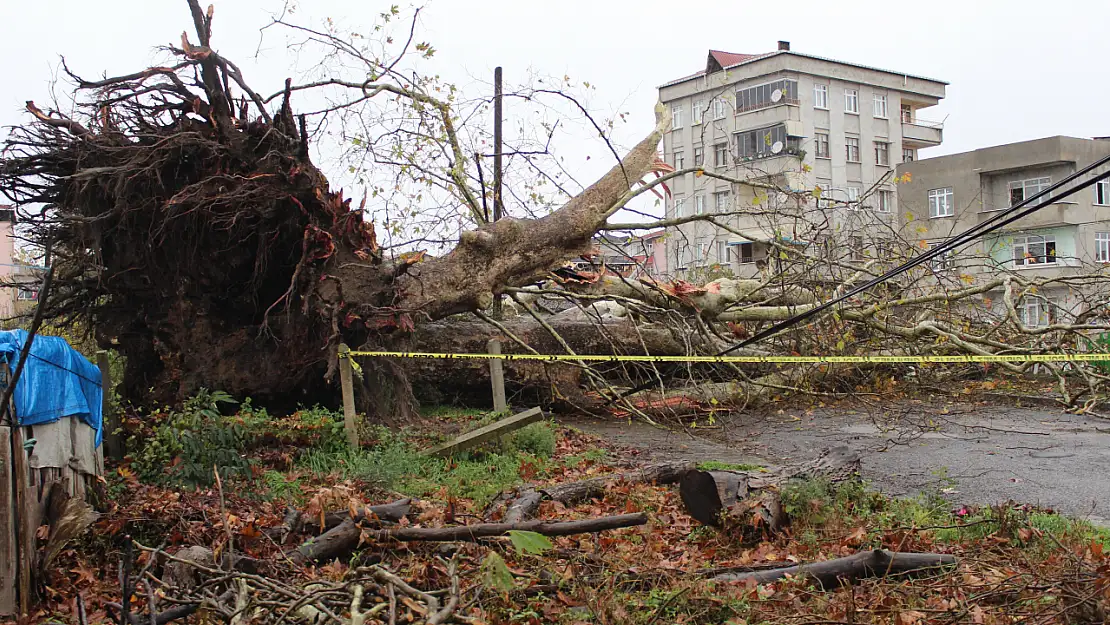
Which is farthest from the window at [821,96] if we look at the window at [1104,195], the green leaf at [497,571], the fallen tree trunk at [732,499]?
the green leaf at [497,571]

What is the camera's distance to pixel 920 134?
44500 millimetres

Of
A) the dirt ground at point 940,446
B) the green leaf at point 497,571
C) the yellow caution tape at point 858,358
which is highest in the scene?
the yellow caution tape at point 858,358

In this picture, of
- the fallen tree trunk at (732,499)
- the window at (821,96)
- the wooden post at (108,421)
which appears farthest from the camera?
the window at (821,96)

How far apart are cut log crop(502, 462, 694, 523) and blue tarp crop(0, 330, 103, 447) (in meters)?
3.15

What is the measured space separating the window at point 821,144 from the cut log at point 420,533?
37.2 metres

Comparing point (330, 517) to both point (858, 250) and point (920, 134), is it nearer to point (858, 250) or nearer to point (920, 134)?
point (858, 250)

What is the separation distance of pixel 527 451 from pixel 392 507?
11.2 ft

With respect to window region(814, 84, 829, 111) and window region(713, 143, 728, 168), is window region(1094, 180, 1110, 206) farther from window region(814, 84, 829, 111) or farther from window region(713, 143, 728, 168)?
window region(713, 143, 728, 168)

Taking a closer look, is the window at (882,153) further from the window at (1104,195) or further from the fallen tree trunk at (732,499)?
the fallen tree trunk at (732,499)

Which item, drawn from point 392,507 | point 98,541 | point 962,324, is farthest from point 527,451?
point 962,324

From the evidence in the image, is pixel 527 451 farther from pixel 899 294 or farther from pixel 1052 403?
pixel 1052 403

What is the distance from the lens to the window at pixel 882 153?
4219 cm

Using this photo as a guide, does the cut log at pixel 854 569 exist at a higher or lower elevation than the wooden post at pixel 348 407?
lower

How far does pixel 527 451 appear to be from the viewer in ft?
29.4
